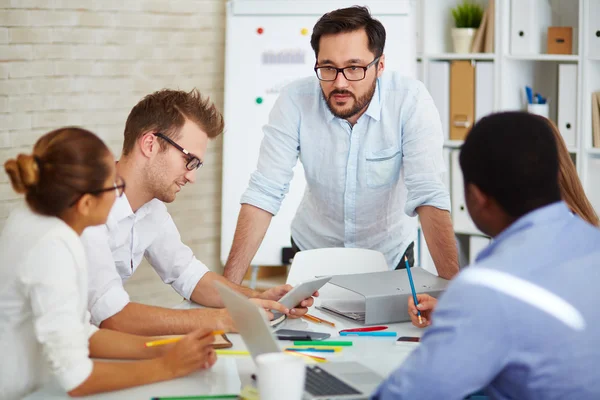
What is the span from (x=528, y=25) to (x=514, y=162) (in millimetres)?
2833

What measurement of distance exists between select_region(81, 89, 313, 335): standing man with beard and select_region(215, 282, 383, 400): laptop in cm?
41

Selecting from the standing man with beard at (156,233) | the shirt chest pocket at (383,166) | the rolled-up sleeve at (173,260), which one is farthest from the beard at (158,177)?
the shirt chest pocket at (383,166)

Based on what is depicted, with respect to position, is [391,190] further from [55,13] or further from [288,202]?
[55,13]

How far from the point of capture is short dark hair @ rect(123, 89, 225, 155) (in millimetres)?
2139

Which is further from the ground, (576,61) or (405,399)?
(576,61)

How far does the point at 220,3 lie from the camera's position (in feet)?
14.5

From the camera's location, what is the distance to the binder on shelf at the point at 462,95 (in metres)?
4.12

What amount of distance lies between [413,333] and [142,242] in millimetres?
778

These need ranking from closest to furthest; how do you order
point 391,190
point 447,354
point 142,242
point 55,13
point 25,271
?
point 447,354, point 25,271, point 142,242, point 391,190, point 55,13

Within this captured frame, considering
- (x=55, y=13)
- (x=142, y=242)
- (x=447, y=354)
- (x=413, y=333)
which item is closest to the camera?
(x=447, y=354)

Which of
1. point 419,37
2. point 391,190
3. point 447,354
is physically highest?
point 419,37

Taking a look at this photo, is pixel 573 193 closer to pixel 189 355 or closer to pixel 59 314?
pixel 189 355

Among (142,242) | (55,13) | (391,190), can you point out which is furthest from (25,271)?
(55,13)

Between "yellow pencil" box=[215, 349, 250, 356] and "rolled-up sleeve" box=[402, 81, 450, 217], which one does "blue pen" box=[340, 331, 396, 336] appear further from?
"rolled-up sleeve" box=[402, 81, 450, 217]
